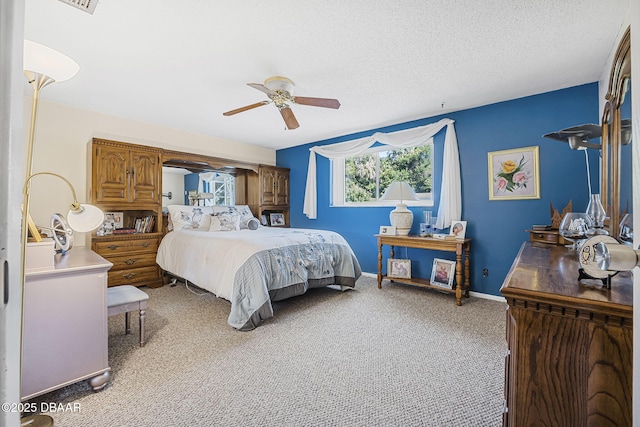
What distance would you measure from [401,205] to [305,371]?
2.48 meters

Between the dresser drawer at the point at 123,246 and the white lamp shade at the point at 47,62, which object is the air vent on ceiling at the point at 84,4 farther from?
the dresser drawer at the point at 123,246

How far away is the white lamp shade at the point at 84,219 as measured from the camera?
1.56 meters

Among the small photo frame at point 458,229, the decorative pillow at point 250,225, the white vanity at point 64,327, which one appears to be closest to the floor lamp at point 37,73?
the white vanity at point 64,327

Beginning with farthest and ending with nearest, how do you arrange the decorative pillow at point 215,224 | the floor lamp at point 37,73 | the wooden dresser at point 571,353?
the decorative pillow at point 215,224 → the floor lamp at point 37,73 → the wooden dresser at point 571,353

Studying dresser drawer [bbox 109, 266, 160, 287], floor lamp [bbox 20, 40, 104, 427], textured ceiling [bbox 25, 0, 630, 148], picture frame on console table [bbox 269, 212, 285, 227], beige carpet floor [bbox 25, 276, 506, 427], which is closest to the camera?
floor lamp [bbox 20, 40, 104, 427]

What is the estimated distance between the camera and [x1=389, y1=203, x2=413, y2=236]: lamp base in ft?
12.0

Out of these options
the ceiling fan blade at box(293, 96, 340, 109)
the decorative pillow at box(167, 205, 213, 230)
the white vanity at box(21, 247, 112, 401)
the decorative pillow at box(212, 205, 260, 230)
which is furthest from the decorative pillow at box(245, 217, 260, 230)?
the white vanity at box(21, 247, 112, 401)

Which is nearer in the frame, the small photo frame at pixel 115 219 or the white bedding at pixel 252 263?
the white bedding at pixel 252 263

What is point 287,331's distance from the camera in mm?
2424

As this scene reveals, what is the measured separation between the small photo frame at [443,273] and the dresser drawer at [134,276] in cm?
362

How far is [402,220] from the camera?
3.65m

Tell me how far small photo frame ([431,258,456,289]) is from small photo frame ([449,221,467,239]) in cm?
33

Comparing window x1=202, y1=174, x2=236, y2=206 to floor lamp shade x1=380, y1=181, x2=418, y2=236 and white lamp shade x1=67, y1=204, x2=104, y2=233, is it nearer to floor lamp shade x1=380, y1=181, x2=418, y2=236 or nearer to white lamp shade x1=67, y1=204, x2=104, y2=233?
floor lamp shade x1=380, y1=181, x2=418, y2=236

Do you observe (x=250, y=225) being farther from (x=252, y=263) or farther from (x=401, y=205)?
(x=401, y=205)
